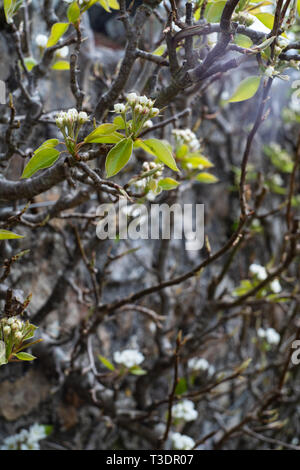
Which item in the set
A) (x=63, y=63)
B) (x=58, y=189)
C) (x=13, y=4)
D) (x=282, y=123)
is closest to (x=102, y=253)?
(x=58, y=189)

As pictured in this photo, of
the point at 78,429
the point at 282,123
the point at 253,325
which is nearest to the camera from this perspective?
the point at 78,429

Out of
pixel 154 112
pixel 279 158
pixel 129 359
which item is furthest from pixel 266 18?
pixel 279 158

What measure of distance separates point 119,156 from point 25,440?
2.87 ft

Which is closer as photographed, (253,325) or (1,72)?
(1,72)

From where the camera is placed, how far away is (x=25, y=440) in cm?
105

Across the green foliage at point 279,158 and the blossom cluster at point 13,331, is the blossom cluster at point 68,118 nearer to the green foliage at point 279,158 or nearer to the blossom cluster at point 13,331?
the blossom cluster at point 13,331

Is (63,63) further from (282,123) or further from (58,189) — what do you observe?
(282,123)

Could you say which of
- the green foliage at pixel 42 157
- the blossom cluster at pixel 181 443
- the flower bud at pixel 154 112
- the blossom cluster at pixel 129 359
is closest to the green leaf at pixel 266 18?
the flower bud at pixel 154 112

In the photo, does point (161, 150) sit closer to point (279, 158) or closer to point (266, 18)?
point (266, 18)

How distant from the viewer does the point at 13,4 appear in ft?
2.11

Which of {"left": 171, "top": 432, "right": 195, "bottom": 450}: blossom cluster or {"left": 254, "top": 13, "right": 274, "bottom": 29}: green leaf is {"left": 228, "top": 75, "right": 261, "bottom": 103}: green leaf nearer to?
{"left": 254, "top": 13, "right": 274, "bottom": 29}: green leaf

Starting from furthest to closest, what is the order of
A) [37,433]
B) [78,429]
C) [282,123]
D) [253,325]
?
1. [282,123]
2. [253,325]
3. [78,429]
4. [37,433]
